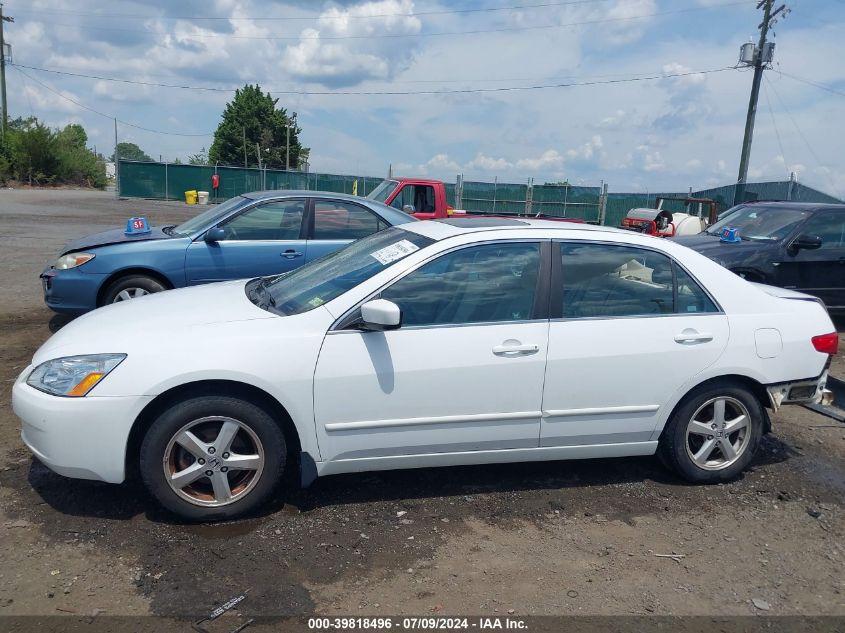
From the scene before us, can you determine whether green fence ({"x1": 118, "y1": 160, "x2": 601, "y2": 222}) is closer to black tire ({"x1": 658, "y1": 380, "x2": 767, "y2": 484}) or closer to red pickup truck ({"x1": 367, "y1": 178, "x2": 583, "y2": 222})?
red pickup truck ({"x1": 367, "y1": 178, "x2": 583, "y2": 222})

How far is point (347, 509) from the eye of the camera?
4.00 m

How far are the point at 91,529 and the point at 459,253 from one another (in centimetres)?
244

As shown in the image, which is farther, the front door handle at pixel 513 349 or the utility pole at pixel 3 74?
the utility pole at pixel 3 74

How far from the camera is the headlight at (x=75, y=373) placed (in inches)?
142

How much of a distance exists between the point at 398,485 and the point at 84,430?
1.78 metres

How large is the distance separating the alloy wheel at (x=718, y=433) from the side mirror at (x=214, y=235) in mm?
5183

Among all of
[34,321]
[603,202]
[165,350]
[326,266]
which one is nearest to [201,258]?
[34,321]

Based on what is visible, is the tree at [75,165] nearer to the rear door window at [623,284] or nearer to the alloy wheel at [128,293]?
the alloy wheel at [128,293]


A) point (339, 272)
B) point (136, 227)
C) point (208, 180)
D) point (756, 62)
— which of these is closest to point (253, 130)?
point (208, 180)

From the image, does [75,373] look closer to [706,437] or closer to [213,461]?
[213,461]

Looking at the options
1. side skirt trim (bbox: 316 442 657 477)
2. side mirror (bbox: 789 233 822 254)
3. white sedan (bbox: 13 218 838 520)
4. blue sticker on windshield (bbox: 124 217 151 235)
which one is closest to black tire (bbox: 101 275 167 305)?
blue sticker on windshield (bbox: 124 217 151 235)

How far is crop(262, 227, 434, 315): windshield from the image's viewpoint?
13.3ft

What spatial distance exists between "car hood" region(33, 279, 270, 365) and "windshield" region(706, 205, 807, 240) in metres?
7.28

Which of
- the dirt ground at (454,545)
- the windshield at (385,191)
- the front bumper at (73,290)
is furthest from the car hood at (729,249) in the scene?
the front bumper at (73,290)
